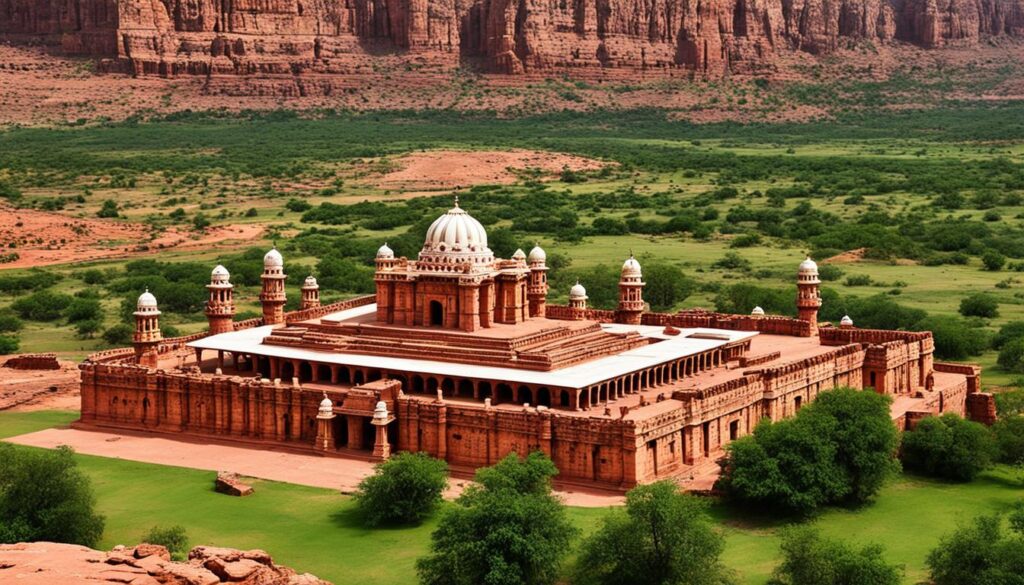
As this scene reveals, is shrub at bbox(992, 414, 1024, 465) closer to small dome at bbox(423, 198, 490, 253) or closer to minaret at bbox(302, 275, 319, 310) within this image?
small dome at bbox(423, 198, 490, 253)

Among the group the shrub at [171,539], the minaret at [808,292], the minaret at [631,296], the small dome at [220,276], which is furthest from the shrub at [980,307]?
the shrub at [171,539]

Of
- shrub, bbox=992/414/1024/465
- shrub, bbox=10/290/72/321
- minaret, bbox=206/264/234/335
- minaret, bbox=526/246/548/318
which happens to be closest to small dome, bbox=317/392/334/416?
minaret, bbox=206/264/234/335

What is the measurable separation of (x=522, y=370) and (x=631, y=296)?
12.9m

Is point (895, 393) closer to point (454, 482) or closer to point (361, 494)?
point (454, 482)

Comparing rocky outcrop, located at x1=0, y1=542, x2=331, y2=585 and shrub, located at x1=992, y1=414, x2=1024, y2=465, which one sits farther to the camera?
shrub, located at x1=992, y1=414, x2=1024, y2=465

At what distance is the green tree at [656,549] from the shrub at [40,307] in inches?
1957

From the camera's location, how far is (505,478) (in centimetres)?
4081

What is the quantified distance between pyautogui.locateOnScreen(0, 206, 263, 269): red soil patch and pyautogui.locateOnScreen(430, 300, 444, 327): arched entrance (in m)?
50.2

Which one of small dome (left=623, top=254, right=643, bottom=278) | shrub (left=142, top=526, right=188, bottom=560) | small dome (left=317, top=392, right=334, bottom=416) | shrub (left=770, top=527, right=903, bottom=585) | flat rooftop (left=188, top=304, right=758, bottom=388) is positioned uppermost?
small dome (left=623, top=254, right=643, bottom=278)

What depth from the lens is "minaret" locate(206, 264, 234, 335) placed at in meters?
59.9

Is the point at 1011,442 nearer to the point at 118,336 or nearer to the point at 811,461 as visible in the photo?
the point at 811,461

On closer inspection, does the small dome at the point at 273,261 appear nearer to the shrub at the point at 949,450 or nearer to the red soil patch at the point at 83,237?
the shrub at the point at 949,450

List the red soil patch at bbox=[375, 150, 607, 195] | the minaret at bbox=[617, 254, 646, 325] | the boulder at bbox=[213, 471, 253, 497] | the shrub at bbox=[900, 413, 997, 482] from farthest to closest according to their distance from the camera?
1. the red soil patch at bbox=[375, 150, 607, 195]
2. the minaret at bbox=[617, 254, 646, 325]
3. the shrub at bbox=[900, 413, 997, 482]
4. the boulder at bbox=[213, 471, 253, 497]

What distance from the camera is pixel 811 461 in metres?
44.4
